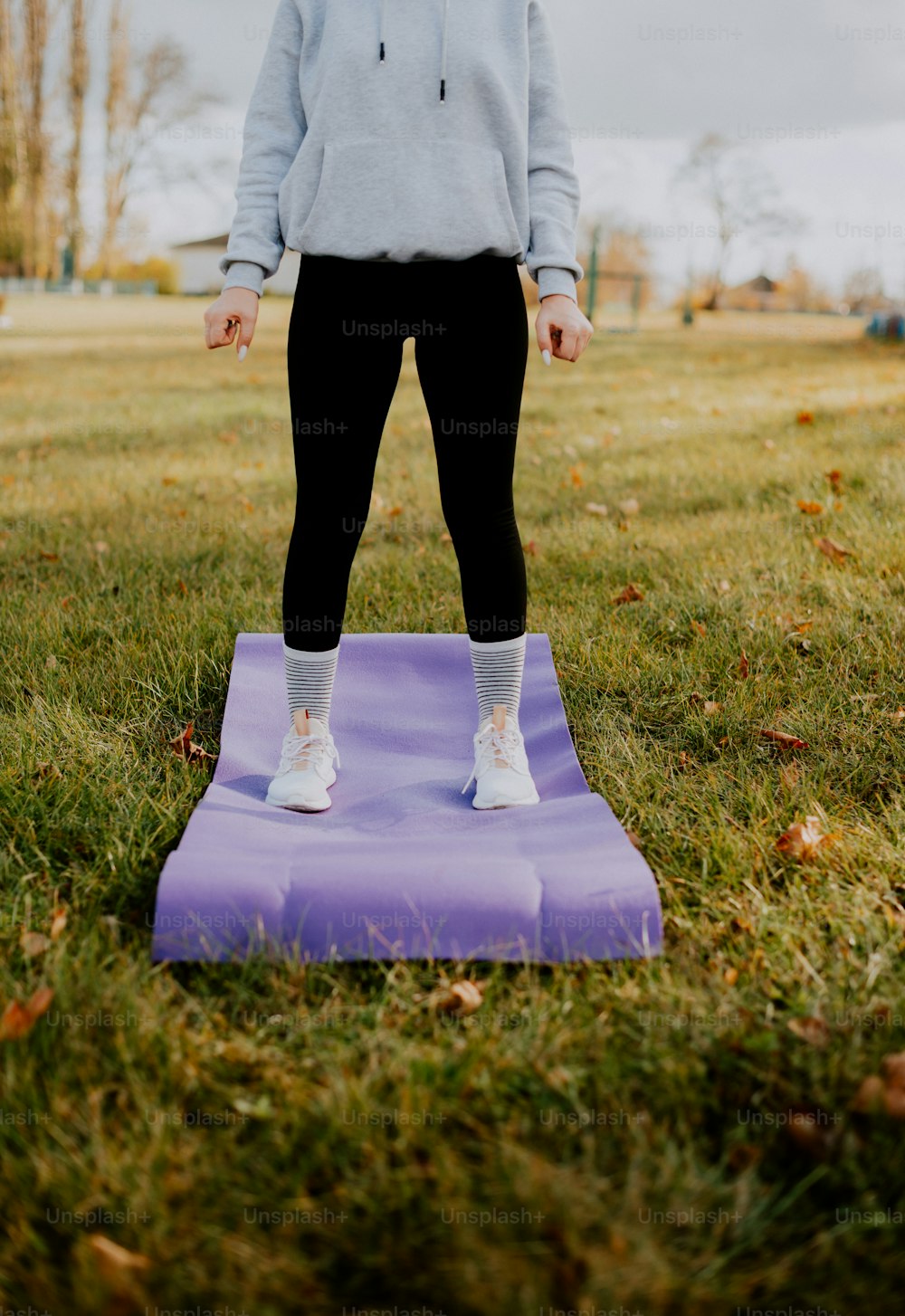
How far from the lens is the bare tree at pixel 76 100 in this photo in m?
26.0

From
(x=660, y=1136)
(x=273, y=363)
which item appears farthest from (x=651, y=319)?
(x=660, y=1136)

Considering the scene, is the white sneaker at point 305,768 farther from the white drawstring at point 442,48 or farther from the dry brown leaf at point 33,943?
the white drawstring at point 442,48

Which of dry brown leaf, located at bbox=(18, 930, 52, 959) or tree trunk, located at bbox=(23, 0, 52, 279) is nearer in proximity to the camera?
dry brown leaf, located at bbox=(18, 930, 52, 959)

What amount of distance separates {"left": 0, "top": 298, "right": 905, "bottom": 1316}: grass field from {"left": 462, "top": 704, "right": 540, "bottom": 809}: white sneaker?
18cm

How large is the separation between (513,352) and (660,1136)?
54.5 inches

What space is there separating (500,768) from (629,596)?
1.19m

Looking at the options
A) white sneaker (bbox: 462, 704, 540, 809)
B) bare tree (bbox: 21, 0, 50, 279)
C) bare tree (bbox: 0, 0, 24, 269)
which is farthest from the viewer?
bare tree (bbox: 21, 0, 50, 279)

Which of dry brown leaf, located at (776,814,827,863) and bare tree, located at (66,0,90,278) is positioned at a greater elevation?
bare tree, located at (66,0,90,278)

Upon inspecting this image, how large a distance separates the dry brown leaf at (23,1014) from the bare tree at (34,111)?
99.5 feet

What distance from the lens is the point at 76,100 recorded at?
27.8 meters

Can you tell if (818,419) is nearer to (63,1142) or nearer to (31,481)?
(31,481)

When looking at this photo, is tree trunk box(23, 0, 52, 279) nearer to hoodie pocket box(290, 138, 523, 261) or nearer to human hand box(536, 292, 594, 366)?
hoodie pocket box(290, 138, 523, 261)

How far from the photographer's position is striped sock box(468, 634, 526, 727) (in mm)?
2152

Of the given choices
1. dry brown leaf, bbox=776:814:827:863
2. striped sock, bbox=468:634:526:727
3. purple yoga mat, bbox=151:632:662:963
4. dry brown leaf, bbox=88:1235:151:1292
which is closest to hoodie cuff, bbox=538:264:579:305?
striped sock, bbox=468:634:526:727
